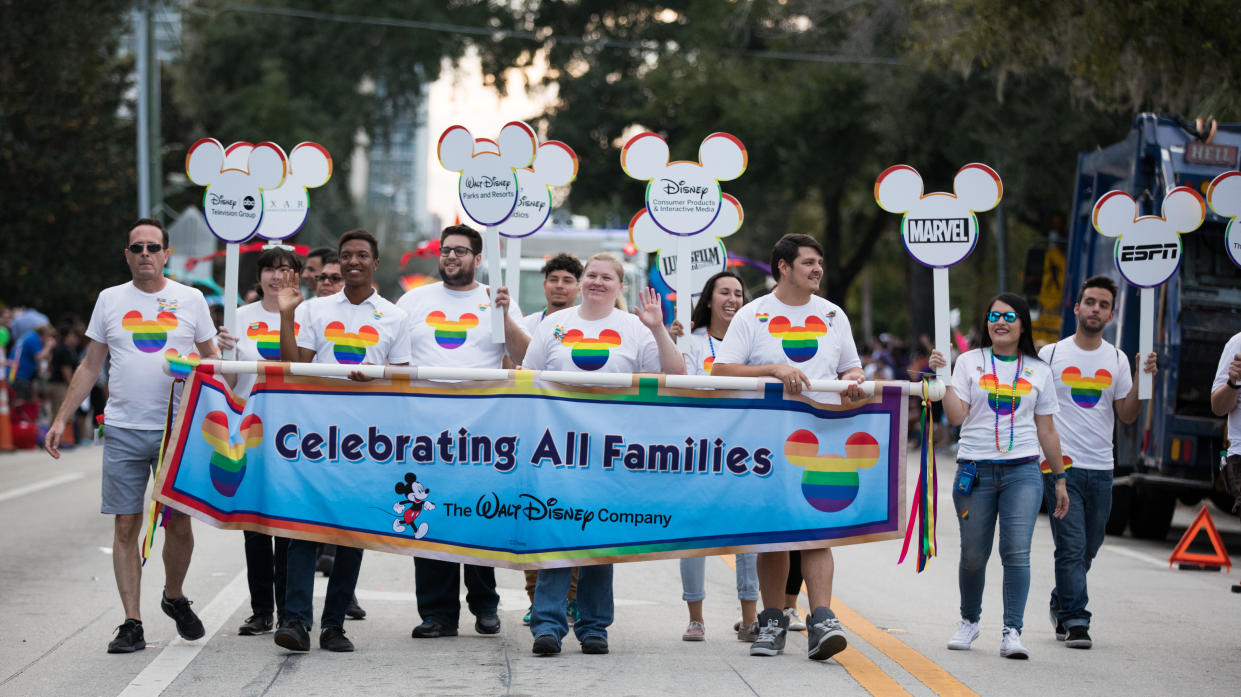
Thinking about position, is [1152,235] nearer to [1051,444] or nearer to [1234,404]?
[1234,404]

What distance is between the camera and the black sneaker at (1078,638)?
8125 millimetres

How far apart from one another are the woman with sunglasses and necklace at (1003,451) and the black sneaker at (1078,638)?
467 mm

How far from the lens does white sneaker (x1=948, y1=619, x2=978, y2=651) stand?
7.89 meters

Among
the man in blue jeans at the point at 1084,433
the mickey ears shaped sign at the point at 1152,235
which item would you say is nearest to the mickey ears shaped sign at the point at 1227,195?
the mickey ears shaped sign at the point at 1152,235

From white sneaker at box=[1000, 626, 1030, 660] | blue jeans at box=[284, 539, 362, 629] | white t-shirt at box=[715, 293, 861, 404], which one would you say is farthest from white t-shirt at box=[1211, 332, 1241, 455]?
blue jeans at box=[284, 539, 362, 629]

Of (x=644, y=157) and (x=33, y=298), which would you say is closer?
(x=644, y=157)

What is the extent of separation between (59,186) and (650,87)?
1256cm

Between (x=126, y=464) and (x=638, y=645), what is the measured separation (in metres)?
2.61

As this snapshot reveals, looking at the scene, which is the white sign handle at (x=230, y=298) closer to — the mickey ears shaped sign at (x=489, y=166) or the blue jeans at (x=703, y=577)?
the mickey ears shaped sign at (x=489, y=166)

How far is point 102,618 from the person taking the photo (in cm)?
872

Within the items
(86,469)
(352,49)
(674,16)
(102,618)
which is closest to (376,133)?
(352,49)

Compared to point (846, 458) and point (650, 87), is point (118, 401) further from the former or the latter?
point (650, 87)

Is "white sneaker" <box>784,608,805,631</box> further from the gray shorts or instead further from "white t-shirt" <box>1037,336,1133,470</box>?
the gray shorts

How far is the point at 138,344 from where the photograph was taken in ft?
25.2
